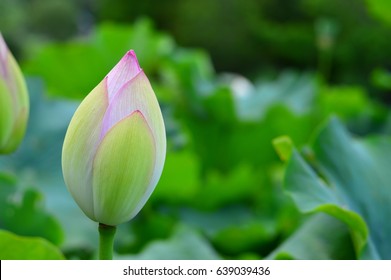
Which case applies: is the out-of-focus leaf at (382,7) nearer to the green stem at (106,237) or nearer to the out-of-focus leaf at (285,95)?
the out-of-focus leaf at (285,95)

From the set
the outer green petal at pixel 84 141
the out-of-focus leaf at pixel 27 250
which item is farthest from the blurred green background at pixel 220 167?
the outer green petal at pixel 84 141

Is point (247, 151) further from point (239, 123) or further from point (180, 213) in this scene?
point (180, 213)

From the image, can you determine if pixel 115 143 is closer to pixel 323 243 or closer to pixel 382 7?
pixel 323 243

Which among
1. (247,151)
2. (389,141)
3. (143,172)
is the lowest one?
(247,151)

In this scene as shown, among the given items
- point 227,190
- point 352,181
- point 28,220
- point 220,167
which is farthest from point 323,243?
point 220,167

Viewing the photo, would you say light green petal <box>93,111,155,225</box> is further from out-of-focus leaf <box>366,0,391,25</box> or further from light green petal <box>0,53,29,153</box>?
out-of-focus leaf <box>366,0,391,25</box>
